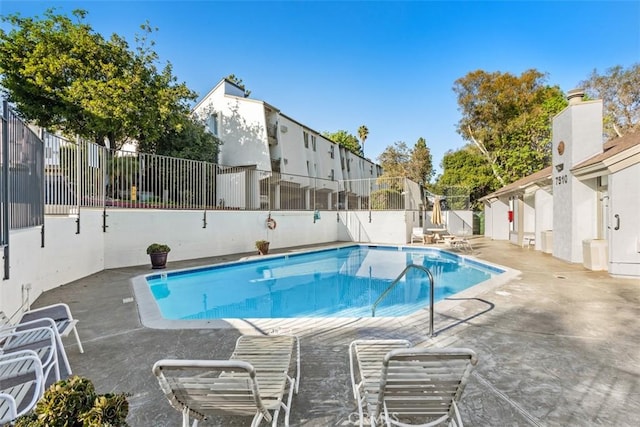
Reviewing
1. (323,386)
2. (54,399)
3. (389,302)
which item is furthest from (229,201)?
(54,399)

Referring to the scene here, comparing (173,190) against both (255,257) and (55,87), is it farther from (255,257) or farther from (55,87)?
(55,87)

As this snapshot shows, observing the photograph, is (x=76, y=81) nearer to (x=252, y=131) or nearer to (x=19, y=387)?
(x=252, y=131)

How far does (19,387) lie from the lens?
2.18 meters

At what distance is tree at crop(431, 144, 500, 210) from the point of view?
82.9 ft

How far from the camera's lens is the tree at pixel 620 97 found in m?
22.8

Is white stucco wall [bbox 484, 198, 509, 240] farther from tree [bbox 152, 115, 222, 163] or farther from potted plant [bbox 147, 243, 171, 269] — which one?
tree [bbox 152, 115, 222, 163]

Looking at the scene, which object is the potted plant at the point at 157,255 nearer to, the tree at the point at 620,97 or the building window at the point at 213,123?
the building window at the point at 213,123

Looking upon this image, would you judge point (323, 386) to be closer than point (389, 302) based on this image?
Yes

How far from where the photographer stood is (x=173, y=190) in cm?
1146

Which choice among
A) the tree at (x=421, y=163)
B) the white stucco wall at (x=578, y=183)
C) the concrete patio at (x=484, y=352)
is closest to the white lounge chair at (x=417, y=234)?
the white stucco wall at (x=578, y=183)

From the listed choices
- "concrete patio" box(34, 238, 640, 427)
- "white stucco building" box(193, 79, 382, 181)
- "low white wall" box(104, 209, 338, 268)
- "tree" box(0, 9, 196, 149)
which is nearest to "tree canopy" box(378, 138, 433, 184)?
"white stucco building" box(193, 79, 382, 181)

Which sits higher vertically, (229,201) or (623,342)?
(229,201)

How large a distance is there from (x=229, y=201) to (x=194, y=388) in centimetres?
1213

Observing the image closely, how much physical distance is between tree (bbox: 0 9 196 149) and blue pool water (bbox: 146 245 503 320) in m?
11.3
